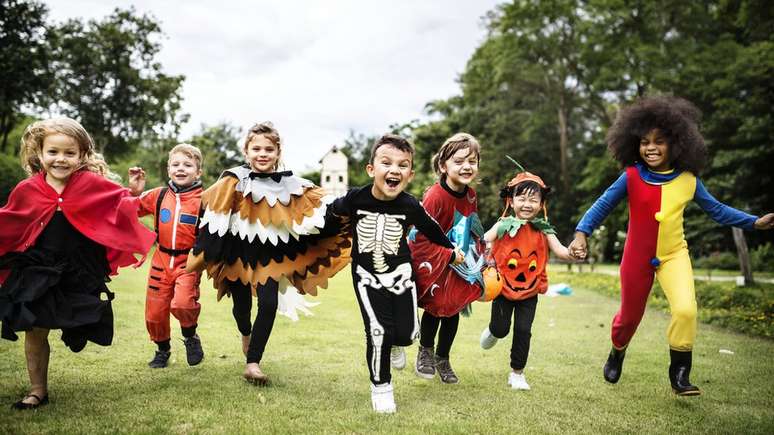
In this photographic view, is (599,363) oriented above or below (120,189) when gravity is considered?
below

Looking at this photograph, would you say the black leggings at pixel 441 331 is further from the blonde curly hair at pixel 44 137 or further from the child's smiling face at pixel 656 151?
the blonde curly hair at pixel 44 137

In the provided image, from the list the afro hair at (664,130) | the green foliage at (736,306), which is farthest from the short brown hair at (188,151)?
the green foliage at (736,306)

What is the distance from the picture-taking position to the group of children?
424 cm

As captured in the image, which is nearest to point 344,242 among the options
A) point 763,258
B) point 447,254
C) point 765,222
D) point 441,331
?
point 447,254

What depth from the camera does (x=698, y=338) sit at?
328 inches

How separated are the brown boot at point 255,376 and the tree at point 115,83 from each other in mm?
32394

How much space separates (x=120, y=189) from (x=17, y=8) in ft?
88.1

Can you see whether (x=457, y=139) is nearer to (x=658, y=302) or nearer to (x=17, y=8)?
(x=658, y=302)

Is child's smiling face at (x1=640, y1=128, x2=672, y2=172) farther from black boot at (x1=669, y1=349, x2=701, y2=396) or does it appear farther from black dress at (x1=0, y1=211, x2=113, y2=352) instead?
black dress at (x1=0, y1=211, x2=113, y2=352)

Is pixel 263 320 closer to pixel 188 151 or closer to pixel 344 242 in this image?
pixel 344 242

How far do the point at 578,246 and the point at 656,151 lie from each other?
1003 millimetres

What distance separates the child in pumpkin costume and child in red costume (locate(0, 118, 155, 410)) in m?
3.11

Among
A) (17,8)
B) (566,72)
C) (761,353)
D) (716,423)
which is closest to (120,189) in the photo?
(716,423)

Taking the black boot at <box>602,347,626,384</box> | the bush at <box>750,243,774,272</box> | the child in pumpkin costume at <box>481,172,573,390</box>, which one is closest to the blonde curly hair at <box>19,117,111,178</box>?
the child in pumpkin costume at <box>481,172,573,390</box>
